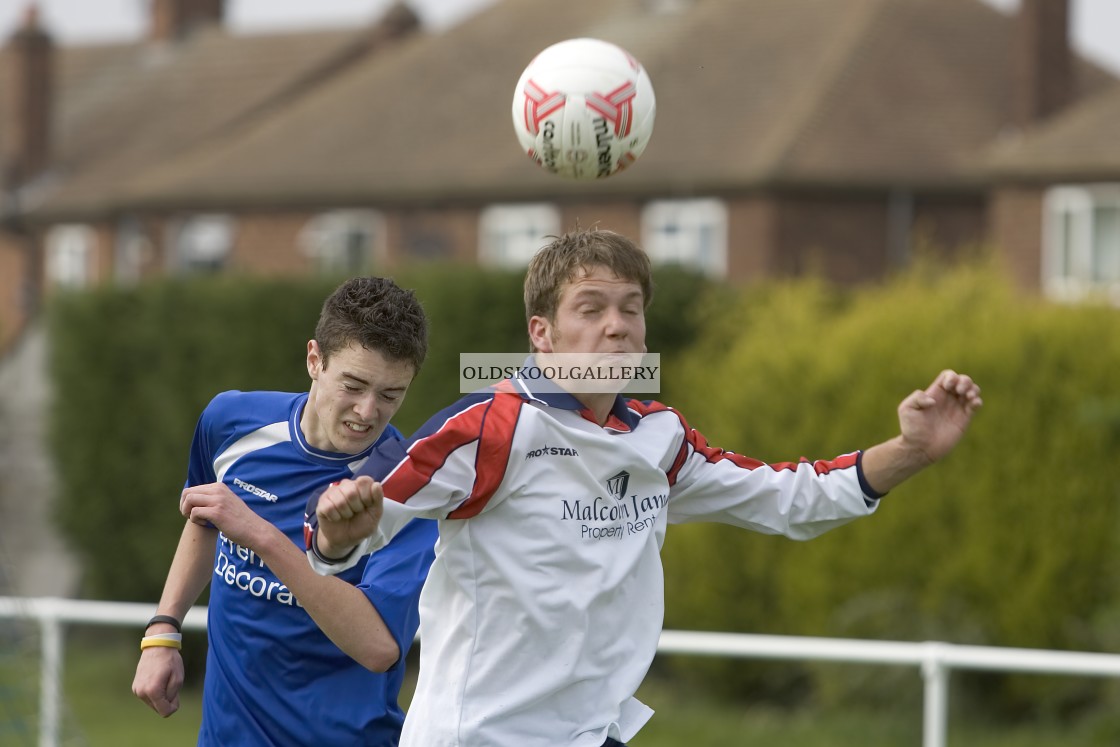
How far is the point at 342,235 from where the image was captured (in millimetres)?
33438

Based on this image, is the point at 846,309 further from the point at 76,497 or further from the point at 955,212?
the point at 955,212

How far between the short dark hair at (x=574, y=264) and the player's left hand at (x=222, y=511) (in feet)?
2.71

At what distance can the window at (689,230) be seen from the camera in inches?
1147

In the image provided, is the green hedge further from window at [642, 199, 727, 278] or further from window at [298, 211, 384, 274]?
window at [298, 211, 384, 274]

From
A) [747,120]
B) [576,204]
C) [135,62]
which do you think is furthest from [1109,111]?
[135,62]

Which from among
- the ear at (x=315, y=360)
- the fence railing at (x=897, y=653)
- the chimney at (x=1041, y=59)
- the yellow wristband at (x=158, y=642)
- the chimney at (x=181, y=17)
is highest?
the chimney at (x=181, y=17)

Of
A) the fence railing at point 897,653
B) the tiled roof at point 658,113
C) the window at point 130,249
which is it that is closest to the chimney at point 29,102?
the tiled roof at point 658,113

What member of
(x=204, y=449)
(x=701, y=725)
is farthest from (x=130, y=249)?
(x=204, y=449)

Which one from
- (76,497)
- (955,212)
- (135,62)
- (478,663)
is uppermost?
(135,62)

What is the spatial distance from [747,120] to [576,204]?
10.9 ft

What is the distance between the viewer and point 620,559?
3.94 meters

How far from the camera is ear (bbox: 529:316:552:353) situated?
3955 millimetres

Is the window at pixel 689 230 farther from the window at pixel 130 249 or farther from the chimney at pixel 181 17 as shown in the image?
the chimney at pixel 181 17

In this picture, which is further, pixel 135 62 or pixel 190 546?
pixel 135 62
